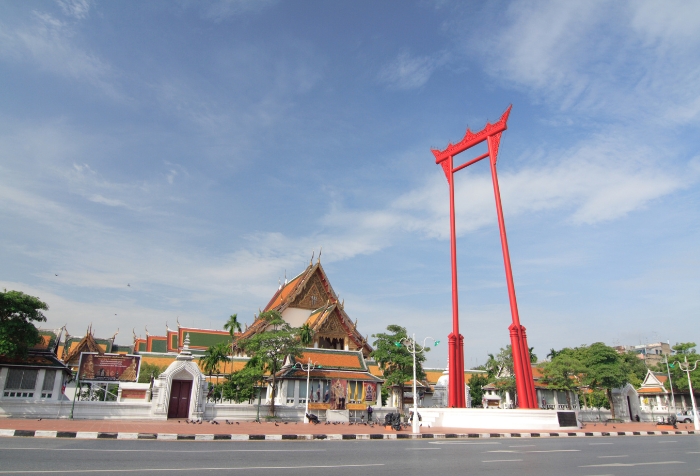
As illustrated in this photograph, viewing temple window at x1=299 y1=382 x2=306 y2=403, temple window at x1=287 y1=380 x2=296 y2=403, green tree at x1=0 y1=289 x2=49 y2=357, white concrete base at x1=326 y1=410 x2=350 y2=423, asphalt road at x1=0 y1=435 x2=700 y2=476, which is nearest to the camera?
asphalt road at x1=0 y1=435 x2=700 y2=476

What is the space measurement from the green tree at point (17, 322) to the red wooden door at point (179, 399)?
6761mm

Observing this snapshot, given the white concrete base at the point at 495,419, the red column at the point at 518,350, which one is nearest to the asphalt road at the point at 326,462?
the white concrete base at the point at 495,419

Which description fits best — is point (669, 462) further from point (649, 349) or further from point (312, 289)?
point (649, 349)

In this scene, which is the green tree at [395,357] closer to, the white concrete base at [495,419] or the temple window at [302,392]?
the temple window at [302,392]

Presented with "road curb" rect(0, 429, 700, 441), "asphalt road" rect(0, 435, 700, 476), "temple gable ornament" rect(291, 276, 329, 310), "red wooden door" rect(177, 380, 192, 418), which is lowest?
"road curb" rect(0, 429, 700, 441)

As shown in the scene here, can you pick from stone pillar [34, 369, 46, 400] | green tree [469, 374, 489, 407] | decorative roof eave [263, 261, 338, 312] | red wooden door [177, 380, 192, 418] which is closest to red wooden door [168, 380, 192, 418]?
red wooden door [177, 380, 192, 418]

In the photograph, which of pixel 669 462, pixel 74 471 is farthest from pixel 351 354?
pixel 74 471

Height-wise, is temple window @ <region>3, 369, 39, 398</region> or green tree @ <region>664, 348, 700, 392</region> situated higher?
green tree @ <region>664, 348, 700, 392</region>

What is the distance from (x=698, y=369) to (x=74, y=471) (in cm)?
5562

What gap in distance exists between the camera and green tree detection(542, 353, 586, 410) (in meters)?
36.1

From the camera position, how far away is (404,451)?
11508 millimetres

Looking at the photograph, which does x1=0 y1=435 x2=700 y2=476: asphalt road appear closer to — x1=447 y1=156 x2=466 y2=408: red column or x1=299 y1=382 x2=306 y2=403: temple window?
x1=447 y1=156 x2=466 y2=408: red column

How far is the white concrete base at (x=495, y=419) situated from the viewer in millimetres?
21828

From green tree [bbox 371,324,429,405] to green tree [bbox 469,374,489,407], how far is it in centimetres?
1558
